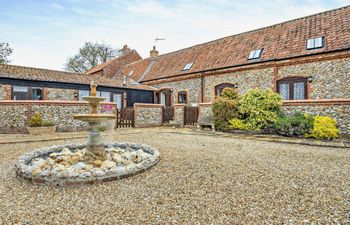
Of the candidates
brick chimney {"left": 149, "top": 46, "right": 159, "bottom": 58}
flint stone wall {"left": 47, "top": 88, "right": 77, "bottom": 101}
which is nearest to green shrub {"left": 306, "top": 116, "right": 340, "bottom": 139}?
flint stone wall {"left": 47, "top": 88, "right": 77, "bottom": 101}

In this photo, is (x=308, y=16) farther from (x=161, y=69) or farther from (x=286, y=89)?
(x=161, y=69)

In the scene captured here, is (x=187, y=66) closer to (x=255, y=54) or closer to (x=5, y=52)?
(x=255, y=54)

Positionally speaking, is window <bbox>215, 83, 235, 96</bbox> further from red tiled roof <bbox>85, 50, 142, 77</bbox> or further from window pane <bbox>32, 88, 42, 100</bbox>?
red tiled roof <bbox>85, 50, 142, 77</bbox>

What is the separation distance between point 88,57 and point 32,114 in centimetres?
2523

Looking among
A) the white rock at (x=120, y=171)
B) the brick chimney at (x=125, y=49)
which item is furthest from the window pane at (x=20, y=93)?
the brick chimney at (x=125, y=49)

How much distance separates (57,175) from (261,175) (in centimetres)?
368

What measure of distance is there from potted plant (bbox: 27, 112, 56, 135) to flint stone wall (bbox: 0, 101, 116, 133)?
1.38 ft

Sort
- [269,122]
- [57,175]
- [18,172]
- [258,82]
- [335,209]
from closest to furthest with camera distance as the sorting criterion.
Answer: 1. [335,209]
2. [57,175]
3. [18,172]
4. [269,122]
5. [258,82]

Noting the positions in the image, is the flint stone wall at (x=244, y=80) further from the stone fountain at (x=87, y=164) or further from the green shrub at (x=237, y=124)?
the stone fountain at (x=87, y=164)

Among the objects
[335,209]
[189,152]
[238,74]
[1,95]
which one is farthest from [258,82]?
[1,95]

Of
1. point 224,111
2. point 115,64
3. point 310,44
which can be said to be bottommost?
point 224,111

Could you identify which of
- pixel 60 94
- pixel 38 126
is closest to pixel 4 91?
pixel 60 94

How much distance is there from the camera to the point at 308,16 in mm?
14047

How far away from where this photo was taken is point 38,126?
971cm
